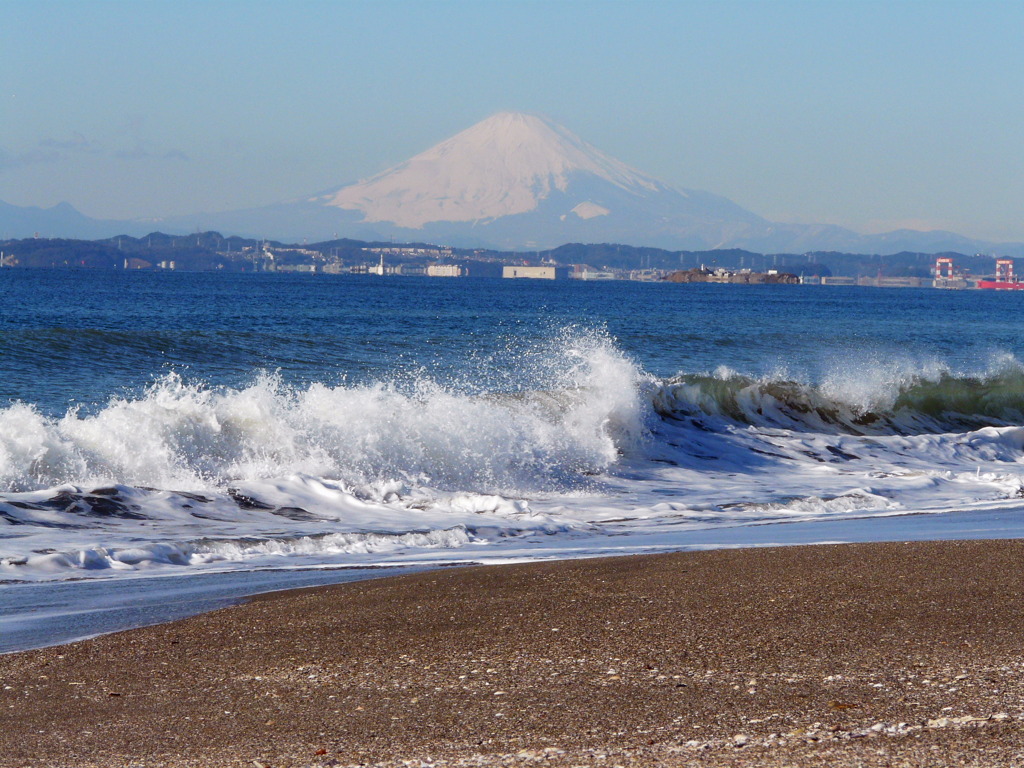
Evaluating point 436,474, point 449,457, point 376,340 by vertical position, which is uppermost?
point 376,340

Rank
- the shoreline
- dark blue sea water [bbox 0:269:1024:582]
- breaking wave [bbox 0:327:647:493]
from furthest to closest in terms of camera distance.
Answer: breaking wave [bbox 0:327:647:493] < dark blue sea water [bbox 0:269:1024:582] < the shoreline

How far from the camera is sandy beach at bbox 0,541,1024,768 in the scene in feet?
12.9

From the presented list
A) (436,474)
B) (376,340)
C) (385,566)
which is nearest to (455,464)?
(436,474)

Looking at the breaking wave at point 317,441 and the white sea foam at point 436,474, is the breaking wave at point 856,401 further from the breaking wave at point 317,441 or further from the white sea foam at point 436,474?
the breaking wave at point 317,441

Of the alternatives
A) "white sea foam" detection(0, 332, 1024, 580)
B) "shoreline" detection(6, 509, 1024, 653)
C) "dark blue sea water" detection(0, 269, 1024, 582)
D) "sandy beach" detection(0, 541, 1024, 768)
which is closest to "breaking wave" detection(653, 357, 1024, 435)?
"dark blue sea water" detection(0, 269, 1024, 582)

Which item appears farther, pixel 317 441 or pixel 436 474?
pixel 317 441

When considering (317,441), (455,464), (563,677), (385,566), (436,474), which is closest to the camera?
(563,677)

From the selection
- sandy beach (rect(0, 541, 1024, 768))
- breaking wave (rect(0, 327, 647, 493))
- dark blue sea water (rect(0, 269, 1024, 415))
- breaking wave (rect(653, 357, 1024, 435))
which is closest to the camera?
sandy beach (rect(0, 541, 1024, 768))

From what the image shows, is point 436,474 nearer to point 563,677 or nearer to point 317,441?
point 317,441

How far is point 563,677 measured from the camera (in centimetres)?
480

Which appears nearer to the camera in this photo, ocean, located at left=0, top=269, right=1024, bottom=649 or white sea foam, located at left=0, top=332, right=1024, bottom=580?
ocean, located at left=0, top=269, right=1024, bottom=649

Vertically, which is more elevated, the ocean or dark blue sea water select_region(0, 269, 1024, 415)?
dark blue sea water select_region(0, 269, 1024, 415)

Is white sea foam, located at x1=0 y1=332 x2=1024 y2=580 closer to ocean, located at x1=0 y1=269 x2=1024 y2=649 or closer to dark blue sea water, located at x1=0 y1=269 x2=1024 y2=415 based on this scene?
ocean, located at x1=0 y1=269 x2=1024 y2=649

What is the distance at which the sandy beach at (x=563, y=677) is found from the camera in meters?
3.92
